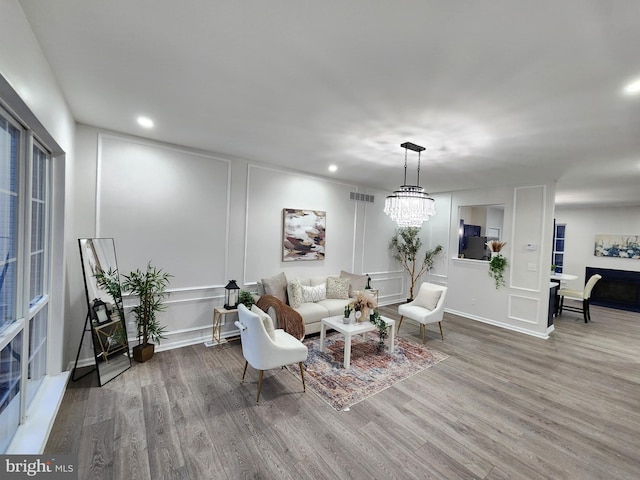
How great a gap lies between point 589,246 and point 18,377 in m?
11.3

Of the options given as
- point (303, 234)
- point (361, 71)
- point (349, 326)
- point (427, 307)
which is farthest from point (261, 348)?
point (427, 307)

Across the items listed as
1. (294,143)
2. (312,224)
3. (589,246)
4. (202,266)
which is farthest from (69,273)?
Result: (589,246)

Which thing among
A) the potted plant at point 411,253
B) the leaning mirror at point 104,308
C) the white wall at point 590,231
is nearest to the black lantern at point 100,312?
the leaning mirror at point 104,308

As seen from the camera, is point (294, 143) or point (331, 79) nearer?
point (331, 79)

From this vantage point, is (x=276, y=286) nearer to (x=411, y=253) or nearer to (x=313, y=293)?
(x=313, y=293)

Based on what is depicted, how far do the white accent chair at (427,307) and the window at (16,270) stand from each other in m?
4.25

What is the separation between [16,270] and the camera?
181 cm

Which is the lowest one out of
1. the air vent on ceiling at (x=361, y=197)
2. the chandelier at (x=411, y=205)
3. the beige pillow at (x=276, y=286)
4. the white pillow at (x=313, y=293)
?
the white pillow at (x=313, y=293)

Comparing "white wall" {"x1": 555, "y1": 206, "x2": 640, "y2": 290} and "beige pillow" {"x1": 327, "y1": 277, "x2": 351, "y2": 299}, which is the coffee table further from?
"white wall" {"x1": 555, "y1": 206, "x2": 640, "y2": 290}

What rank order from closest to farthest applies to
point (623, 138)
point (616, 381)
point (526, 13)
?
point (526, 13), point (623, 138), point (616, 381)

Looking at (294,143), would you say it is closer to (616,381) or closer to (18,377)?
(18,377)

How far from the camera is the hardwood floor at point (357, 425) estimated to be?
6.34 ft

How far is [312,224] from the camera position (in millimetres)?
5000

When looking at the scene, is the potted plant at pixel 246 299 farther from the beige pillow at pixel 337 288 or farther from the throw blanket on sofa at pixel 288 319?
the beige pillow at pixel 337 288
